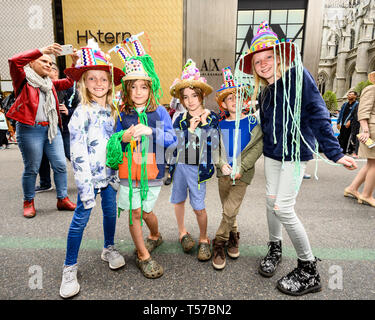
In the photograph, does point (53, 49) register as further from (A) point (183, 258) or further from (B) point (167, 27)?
(B) point (167, 27)

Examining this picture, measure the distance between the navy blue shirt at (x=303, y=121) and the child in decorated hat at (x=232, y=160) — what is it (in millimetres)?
157

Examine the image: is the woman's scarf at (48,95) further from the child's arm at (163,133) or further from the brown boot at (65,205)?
the child's arm at (163,133)

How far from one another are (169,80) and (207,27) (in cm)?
280

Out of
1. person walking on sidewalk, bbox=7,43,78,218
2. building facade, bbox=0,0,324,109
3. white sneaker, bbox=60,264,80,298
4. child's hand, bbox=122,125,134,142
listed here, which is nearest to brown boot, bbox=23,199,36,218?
person walking on sidewalk, bbox=7,43,78,218

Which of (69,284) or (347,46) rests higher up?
(347,46)

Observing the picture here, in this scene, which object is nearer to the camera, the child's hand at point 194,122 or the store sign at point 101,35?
the child's hand at point 194,122

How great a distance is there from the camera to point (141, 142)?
1.83 m

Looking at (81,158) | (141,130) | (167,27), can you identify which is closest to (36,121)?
(81,158)

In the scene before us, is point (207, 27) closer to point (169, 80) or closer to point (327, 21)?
point (169, 80)

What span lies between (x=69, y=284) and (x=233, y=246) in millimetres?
1372

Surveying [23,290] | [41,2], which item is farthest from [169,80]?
[23,290]

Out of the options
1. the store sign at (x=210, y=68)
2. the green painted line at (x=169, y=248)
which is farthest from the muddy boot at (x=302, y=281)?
the store sign at (x=210, y=68)

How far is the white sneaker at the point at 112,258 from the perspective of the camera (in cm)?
196
